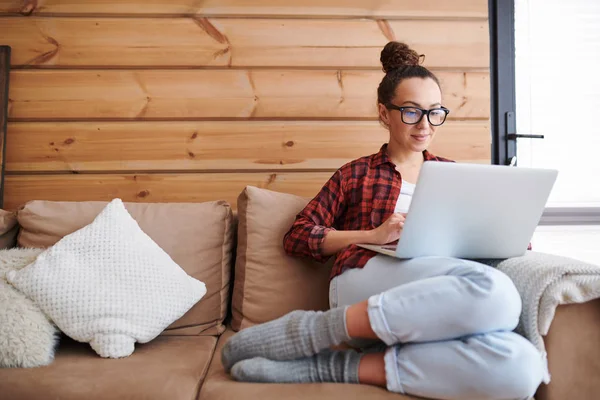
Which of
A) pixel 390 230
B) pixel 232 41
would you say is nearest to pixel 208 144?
pixel 232 41

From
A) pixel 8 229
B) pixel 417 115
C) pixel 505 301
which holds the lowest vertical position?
pixel 505 301

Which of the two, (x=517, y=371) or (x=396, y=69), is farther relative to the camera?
(x=396, y=69)

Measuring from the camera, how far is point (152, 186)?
2.03 m

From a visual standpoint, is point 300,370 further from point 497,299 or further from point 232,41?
point 232,41

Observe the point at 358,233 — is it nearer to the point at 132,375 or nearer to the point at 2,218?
the point at 132,375

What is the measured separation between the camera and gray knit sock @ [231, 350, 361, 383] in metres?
1.12

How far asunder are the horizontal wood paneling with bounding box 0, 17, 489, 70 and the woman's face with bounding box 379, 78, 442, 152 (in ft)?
1.72

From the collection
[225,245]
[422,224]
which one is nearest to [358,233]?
[422,224]

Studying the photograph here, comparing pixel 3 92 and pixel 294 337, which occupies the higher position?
pixel 3 92

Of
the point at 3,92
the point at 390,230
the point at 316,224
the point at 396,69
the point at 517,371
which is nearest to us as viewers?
the point at 517,371

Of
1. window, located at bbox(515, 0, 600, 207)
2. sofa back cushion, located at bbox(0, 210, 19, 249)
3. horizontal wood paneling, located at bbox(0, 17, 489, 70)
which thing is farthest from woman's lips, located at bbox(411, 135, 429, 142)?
sofa back cushion, located at bbox(0, 210, 19, 249)

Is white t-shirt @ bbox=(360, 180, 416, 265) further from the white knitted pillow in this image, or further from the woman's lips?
the white knitted pillow

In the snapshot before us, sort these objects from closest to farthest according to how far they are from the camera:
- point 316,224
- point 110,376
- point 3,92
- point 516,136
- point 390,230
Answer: point 110,376 < point 390,230 < point 316,224 < point 3,92 < point 516,136

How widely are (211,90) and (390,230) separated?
3.40 ft
